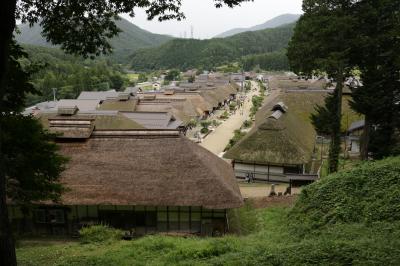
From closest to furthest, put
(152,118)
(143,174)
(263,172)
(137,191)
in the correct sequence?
(137,191)
(143,174)
(263,172)
(152,118)

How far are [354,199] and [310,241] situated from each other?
4.42m

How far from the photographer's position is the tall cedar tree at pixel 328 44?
23.4m

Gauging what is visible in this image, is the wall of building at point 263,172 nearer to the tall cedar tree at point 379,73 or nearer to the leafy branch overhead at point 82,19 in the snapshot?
the tall cedar tree at point 379,73

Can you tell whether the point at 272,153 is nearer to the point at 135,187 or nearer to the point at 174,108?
the point at 135,187

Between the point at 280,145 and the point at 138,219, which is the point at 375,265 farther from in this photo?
the point at 280,145

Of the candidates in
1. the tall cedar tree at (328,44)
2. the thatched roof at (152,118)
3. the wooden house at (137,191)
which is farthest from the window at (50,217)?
the thatched roof at (152,118)

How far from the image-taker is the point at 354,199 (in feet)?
49.8

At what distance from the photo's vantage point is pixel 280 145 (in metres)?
29.2

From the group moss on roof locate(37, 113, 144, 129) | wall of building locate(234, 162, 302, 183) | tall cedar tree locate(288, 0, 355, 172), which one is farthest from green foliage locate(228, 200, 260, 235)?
moss on roof locate(37, 113, 144, 129)

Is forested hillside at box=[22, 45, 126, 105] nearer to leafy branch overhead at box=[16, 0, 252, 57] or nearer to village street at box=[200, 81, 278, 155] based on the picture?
village street at box=[200, 81, 278, 155]

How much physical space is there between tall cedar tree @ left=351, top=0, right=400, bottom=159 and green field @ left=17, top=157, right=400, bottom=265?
10.3 metres

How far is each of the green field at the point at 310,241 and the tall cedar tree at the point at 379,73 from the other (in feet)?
33.9

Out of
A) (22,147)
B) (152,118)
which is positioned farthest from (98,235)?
(152,118)

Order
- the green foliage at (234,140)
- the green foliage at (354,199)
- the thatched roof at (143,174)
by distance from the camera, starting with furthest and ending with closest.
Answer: the green foliage at (234,140) → the thatched roof at (143,174) → the green foliage at (354,199)
